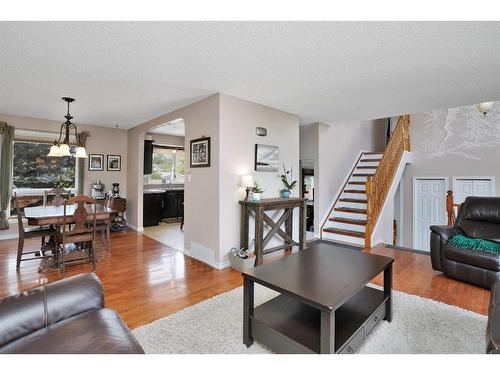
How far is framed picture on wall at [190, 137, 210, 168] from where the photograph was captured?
11.8 ft

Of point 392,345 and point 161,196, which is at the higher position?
point 161,196

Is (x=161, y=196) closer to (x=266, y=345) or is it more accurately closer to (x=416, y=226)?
(x=266, y=345)

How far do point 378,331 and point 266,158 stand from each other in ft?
8.82

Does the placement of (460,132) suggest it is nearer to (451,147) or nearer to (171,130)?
(451,147)

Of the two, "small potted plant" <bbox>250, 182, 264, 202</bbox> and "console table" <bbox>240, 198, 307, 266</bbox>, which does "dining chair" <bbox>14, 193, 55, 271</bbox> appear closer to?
"console table" <bbox>240, 198, 307, 266</bbox>

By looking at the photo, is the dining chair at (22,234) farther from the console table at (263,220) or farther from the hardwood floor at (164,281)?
the console table at (263,220)

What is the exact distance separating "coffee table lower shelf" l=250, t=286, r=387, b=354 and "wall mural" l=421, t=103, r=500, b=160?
5666 mm

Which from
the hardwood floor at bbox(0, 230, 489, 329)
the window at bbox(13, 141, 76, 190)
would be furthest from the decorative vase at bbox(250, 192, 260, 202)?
the window at bbox(13, 141, 76, 190)

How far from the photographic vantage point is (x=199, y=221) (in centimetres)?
379

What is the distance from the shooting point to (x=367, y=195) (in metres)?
4.71

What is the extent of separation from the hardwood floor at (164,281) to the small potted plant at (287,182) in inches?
40.6

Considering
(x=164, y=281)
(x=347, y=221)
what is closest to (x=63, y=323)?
(x=164, y=281)
